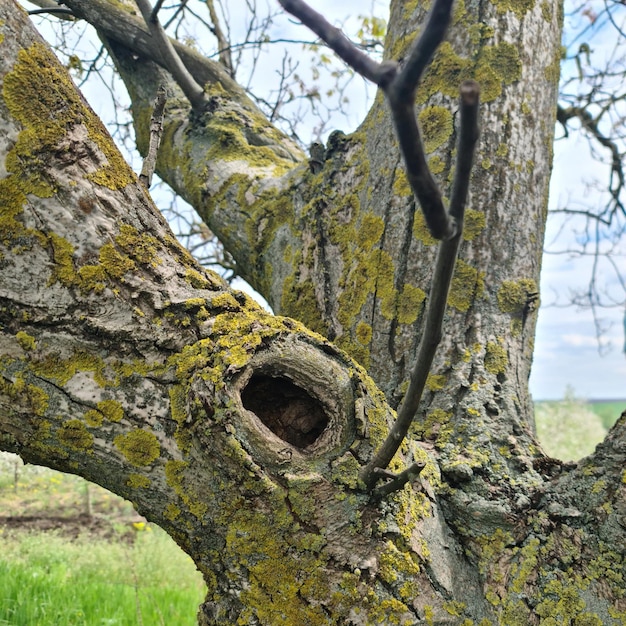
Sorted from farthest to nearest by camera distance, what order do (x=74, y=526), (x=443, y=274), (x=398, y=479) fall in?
(x=74, y=526)
(x=398, y=479)
(x=443, y=274)

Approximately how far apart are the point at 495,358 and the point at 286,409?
0.67 metres

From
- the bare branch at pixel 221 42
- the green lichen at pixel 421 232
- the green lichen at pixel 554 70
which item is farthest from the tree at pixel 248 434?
the bare branch at pixel 221 42

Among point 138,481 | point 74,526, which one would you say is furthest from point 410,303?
point 74,526

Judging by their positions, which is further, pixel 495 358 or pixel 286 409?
pixel 495 358

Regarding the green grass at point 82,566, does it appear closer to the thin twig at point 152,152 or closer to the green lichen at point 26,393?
the green lichen at point 26,393

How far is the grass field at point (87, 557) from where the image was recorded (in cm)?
325

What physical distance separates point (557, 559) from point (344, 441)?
566 millimetres

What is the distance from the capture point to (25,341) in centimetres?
114

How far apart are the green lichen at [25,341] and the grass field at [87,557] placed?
6.86 ft

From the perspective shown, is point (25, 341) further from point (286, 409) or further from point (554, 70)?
point (554, 70)

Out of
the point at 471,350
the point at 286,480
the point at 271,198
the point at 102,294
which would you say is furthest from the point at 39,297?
the point at 271,198

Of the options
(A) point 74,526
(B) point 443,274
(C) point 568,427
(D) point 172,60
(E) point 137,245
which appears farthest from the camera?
(C) point 568,427

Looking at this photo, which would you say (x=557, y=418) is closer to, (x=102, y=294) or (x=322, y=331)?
(x=322, y=331)


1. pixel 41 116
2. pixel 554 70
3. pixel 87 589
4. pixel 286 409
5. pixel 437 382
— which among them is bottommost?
pixel 87 589
